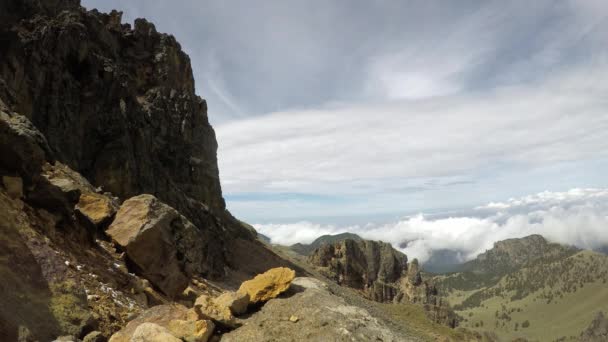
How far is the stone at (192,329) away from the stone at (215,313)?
0.36 metres

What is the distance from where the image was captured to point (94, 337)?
43.3 feet

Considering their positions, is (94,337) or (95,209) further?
(95,209)

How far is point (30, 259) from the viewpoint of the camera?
14.6m

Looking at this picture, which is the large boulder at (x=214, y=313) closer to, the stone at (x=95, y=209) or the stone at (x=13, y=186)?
the stone at (x=13, y=186)

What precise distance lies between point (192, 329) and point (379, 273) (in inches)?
6115

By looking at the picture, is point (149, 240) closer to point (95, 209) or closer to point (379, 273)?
point (95, 209)

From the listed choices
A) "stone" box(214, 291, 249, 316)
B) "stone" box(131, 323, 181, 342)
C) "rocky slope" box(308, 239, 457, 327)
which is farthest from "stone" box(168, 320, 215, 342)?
"rocky slope" box(308, 239, 457, 327)

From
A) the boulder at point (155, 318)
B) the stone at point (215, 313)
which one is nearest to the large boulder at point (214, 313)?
the stone at point (215, 313)

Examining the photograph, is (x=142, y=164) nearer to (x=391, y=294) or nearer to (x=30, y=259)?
(x=30, y=259)

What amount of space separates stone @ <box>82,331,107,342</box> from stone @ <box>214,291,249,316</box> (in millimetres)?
3771

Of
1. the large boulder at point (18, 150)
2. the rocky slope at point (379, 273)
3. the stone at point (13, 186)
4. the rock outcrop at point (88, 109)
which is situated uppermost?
the rock outcrop at point (88, 109)

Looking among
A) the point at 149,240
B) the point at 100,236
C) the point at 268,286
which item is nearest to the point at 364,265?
the point at 149,240

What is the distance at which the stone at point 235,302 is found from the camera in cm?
1478

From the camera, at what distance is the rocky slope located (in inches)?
5458
